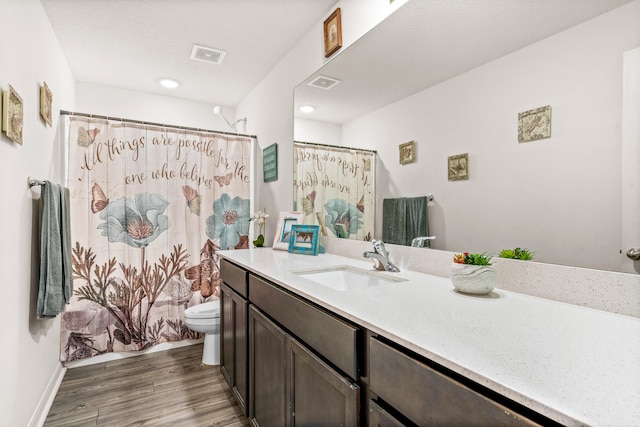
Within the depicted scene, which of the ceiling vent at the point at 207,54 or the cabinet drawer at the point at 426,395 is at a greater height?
the ceiling vent at the point at 207,54

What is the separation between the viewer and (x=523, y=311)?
2.85 ft

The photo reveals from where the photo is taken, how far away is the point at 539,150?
0.99 metres

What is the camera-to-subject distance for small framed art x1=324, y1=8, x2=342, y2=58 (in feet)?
5.96

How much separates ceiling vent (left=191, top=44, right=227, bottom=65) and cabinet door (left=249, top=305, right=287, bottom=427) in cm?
193

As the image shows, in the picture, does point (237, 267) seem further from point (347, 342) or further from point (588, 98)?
point (588, 98)

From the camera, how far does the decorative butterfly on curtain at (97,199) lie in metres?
2.38

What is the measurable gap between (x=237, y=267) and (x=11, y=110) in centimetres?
121

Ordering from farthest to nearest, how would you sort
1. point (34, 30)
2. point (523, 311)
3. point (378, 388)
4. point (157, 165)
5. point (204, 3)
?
point (157, 165) → point (204, 3) → point (34, 30) → point (523, 311) → point (378, 388)

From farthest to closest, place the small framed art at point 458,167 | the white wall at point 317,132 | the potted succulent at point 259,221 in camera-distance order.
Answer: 1. the potted succulent at point 259,221
2. the white wall at point 317,132
3. the small framed art at point 458,167

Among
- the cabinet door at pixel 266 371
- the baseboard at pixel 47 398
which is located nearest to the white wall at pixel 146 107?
the baseboard at pixel 47 398

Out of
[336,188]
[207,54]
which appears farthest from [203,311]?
[207,54]

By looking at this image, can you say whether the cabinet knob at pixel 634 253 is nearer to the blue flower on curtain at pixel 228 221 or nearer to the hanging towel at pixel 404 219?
the hanging towel at pixel 404 219

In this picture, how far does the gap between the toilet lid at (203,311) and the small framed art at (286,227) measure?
71 centimetres

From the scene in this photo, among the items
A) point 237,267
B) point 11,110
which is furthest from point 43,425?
point 11,110
